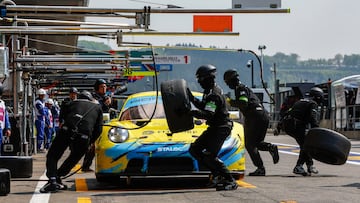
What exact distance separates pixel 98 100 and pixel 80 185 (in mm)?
2932

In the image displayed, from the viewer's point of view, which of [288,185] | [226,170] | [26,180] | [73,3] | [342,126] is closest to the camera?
[226,170]

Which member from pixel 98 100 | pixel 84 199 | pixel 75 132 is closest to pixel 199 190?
pixel 84 199

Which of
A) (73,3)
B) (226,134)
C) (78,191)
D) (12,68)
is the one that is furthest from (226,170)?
(73,3)

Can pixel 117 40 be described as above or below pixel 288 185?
above

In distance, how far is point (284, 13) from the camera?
13.6 meters

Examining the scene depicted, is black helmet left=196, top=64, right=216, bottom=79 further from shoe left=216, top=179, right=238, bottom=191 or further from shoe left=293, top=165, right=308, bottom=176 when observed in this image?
shoe left=293, top=165, right=308, bottom=176

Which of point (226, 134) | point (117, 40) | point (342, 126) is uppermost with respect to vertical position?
point (117, 40)

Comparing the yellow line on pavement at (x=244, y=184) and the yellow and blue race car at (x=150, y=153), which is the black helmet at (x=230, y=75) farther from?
the yellow line on pavement at (x=244, y=184)

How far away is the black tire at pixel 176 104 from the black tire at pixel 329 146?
2.30 metres

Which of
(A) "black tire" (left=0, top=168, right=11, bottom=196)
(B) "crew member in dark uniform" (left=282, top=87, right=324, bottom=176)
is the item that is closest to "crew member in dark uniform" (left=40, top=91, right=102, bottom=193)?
(A) "black tire" (left=0, top=168, right=11, bottom=196)

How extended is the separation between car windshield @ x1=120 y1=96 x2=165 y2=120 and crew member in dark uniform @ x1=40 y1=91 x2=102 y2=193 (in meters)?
1.44

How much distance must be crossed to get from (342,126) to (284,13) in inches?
1008

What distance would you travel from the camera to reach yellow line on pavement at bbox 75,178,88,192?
11.6 m

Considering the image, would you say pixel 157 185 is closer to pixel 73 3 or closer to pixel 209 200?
pixel 209 200
